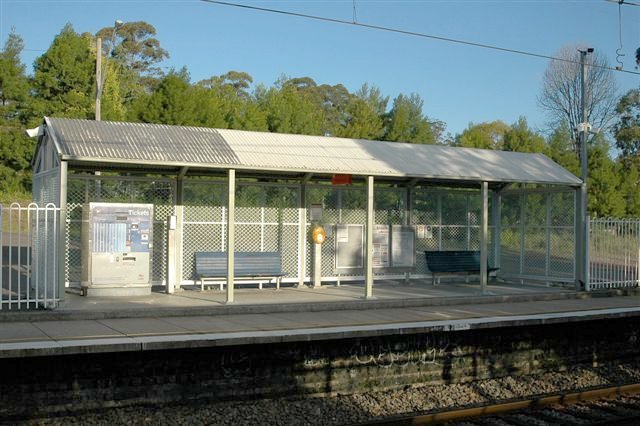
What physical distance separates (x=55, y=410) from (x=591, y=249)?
13.4 meters

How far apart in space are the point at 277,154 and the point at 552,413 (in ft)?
24.8

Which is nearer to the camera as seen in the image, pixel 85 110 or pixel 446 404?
pixel 446 404

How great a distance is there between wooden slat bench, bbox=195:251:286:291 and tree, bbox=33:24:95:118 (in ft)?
71.2

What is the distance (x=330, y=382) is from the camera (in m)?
11.5

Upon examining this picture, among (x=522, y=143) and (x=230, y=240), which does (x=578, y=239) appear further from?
(x=522, y=143)

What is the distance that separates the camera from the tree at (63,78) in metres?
36.0

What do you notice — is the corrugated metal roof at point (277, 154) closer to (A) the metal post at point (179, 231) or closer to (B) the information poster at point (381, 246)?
(A) the metal post at point (179, 231)

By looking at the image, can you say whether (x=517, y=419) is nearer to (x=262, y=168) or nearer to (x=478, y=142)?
(x=262, y=168)

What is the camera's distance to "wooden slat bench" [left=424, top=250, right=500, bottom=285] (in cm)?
1903

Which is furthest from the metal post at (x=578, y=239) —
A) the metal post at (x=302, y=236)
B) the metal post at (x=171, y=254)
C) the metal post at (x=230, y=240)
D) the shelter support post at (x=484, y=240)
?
the metal post at (x=171, y=254)

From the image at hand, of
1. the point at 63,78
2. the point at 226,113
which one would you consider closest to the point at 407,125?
the point at 226,113

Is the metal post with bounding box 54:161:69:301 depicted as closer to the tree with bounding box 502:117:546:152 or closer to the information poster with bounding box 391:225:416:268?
the information poster with bounding box 391:225:416:268

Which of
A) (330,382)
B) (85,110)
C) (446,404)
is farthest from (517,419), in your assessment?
(85,110)

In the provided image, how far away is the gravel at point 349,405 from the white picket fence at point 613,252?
499 centimetres
